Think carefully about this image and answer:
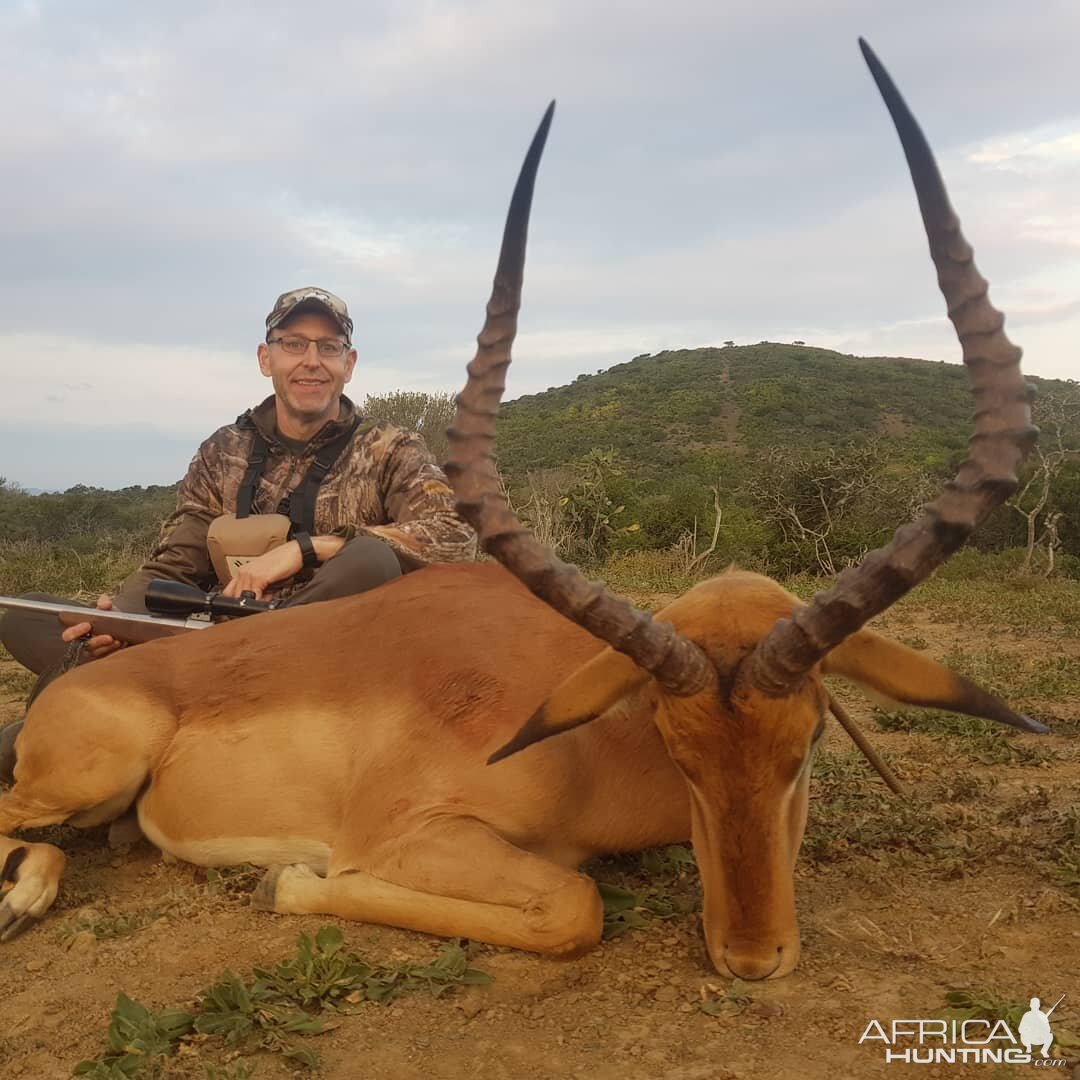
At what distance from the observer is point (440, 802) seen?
14.0 ft

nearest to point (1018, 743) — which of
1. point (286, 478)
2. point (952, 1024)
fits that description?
point (952, 1024)

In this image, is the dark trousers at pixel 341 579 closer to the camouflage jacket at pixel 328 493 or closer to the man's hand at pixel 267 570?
the man's hand at pixel 267 570

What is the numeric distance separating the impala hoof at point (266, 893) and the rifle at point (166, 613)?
1.86m

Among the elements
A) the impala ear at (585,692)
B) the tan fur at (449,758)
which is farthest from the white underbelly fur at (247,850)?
the impala ear at (585,692)

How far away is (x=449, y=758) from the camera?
4.36m

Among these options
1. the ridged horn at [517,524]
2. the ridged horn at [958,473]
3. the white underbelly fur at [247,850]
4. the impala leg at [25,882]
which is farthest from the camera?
the white underbelly fur at [247,850]

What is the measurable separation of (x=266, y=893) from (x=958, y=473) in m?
3.16

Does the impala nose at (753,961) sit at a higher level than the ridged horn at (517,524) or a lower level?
lower

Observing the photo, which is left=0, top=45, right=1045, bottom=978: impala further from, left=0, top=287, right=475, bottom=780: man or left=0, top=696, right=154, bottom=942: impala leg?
left=0, top=287, right=475, bottom=780: man

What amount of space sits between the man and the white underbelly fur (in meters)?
1.90

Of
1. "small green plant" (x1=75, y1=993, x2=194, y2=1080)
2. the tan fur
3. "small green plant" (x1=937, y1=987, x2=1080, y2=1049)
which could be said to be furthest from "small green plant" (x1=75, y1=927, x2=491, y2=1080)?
"small green plant" (x1=937, y1=987, x2=1080, y2=1049)

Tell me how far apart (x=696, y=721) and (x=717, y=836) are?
1.21 ft

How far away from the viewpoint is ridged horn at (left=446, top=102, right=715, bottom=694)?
10.8ft

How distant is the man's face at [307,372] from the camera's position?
23.4 feet
